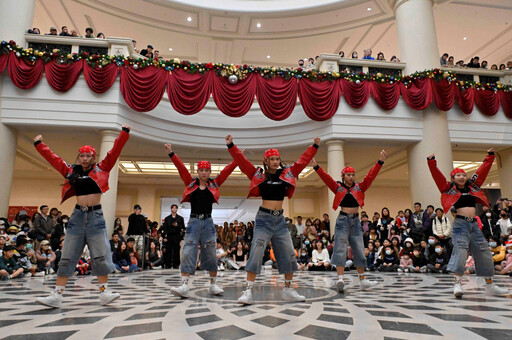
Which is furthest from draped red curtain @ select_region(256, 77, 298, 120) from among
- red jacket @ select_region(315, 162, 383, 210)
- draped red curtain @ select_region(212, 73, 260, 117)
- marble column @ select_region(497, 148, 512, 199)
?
marble column @ select_region(497, 148, 512, 199)

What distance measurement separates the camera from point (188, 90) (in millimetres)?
10609

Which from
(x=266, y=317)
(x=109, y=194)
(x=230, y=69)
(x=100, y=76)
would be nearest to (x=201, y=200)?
(x=266, y=317)

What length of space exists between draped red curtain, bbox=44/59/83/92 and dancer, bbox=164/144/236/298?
7092 millimetres

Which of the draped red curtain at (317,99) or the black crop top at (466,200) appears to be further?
the draped red curtain at (317,99)

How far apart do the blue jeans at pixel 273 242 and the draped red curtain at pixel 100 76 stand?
801 centimetres

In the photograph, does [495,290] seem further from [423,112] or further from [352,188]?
[423,112]

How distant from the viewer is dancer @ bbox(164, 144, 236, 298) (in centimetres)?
468

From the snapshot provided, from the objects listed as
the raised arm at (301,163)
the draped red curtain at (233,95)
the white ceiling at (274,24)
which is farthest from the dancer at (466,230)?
the white ceiling at (274,24)

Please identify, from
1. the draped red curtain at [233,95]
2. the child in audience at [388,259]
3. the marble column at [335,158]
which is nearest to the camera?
the child in audience at [388,259]

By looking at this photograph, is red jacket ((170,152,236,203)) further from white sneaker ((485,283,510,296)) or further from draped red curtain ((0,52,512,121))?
draped red curtain ((0,52,512,121))

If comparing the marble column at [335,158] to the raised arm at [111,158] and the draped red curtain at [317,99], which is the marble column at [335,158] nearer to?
the draped red curtain at [317,99]

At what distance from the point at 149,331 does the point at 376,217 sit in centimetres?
1050

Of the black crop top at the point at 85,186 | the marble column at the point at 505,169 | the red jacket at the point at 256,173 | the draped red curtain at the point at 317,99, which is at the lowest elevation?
the black crop top at the point at 85,186

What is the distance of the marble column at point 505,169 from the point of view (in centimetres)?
1272
